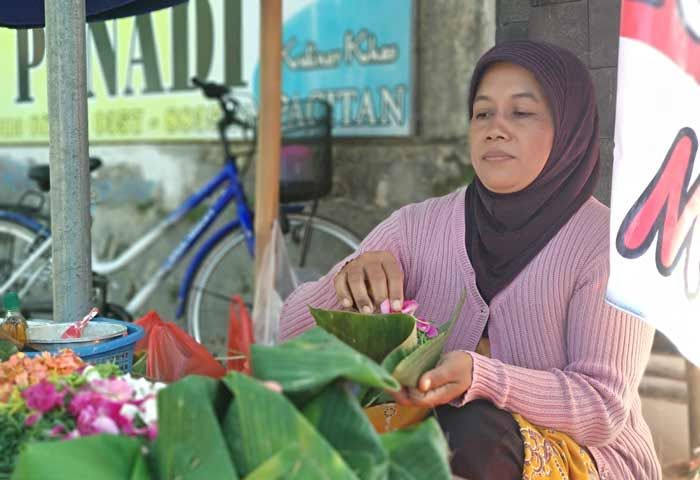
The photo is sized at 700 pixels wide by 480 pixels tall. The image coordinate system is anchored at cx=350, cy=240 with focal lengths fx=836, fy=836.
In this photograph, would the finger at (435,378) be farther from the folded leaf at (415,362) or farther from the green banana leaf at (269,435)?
the green banana leaf at (269,435)

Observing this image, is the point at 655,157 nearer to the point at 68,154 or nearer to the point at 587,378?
the point at 587,378

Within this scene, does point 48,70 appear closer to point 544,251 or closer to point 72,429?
point 72,429

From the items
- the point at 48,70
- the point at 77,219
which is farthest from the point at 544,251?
the point at 48,70

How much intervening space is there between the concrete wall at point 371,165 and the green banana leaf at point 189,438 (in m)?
2.63

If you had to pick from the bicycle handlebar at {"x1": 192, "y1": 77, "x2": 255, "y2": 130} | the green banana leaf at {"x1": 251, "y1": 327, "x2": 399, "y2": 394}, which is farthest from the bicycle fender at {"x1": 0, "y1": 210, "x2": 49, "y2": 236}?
the green banana leaf at {"x1": 251, "y1": 327, "x2": 399, "y2": 394}

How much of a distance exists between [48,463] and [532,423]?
988mm

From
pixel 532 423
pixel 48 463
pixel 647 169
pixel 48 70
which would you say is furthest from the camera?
pixel 48 70

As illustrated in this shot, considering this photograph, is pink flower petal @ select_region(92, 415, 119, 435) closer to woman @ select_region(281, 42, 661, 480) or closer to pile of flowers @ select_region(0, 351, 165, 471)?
pile of flowers @ select_region(0, 351, 165, 471)

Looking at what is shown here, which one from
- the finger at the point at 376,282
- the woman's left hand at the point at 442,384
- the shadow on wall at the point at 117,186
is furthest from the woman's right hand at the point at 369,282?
the shadow on wall at the point at 117,186

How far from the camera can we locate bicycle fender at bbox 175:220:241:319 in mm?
4145

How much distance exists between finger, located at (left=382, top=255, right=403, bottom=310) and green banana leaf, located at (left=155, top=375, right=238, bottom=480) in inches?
27.1

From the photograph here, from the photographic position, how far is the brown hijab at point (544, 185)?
75.4 inches

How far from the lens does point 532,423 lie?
5.53 feet

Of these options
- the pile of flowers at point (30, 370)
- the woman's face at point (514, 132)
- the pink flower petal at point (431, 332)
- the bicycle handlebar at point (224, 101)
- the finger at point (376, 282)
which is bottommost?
the pile of flowers at point (30, 370)
